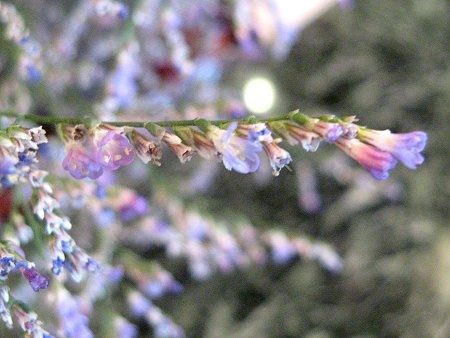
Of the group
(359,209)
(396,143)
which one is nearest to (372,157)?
(396,143)

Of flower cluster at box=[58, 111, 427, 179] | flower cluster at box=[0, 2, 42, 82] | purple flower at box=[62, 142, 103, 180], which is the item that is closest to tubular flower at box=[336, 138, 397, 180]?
flower cluster at box=[58, 111, 427, 179]

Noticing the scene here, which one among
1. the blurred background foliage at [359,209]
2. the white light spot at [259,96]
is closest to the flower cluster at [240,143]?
the blurred background foliage at [359,209]

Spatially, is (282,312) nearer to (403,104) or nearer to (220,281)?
(220,281)

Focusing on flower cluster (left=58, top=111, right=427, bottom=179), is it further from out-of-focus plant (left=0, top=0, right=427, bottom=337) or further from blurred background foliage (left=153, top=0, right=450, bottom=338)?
blurred background foliage (left=153, top=0, right=450, bottom=338)

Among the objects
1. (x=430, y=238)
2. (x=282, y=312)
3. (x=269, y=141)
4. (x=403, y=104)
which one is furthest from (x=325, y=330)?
(x=269, y=141)

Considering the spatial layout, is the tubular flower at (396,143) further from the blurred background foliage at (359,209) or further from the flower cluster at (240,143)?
the blurred background foliage at (359,209)

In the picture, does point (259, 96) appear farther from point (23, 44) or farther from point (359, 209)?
point (23, 44)

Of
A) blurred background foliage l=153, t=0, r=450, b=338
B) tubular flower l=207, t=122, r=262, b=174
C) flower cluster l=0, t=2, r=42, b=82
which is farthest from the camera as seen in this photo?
blurred background foliage l=153, t=0, r=450, b=338

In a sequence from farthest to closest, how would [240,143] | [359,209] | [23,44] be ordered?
[359,209], [23,44], [240,143]
